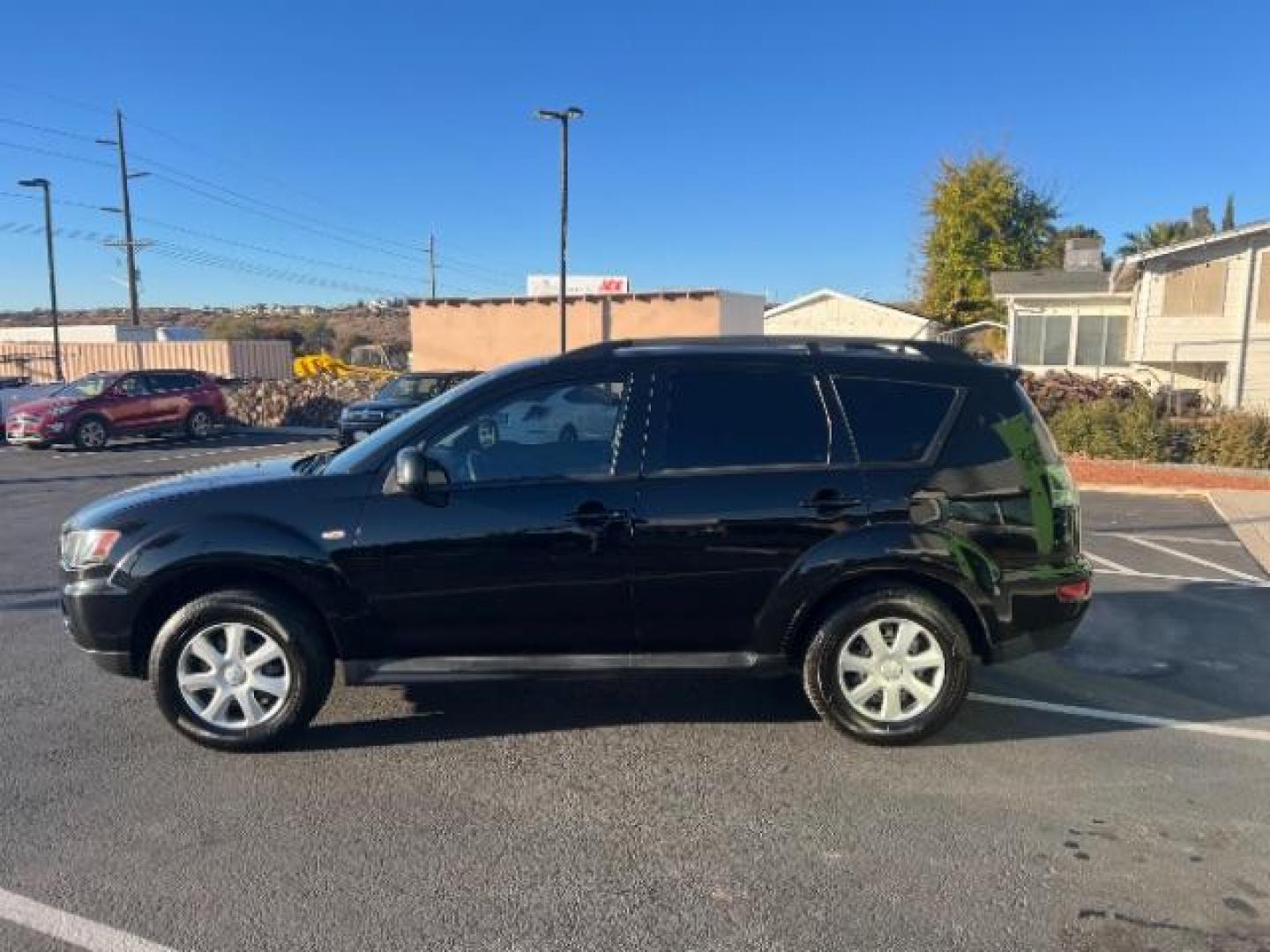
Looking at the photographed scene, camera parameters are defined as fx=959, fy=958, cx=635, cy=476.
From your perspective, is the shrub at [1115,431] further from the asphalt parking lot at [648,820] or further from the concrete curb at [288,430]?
A: the concrete curb at [288,430]

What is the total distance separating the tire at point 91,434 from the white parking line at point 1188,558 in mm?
18868

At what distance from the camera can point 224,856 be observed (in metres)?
3.38

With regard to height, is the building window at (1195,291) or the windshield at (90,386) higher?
the building window at (1195,291)

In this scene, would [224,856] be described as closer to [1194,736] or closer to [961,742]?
[961,742]

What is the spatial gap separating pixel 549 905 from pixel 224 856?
1.21 metres

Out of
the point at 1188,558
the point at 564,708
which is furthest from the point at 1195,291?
the point at 564,708

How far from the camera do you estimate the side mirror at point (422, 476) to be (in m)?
4.02

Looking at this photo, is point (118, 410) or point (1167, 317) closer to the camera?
point (118, 410)

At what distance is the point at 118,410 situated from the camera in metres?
20.0

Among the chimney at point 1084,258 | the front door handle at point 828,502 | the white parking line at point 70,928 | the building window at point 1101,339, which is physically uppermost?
the chimney at point 1084,258

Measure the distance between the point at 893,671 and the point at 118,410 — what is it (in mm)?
19888

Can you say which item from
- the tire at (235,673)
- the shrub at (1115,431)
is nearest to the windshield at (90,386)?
the tire at (235,673)

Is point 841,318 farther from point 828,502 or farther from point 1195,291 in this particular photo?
point 828,502

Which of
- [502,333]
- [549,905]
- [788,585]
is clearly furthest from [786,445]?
[502,333]
